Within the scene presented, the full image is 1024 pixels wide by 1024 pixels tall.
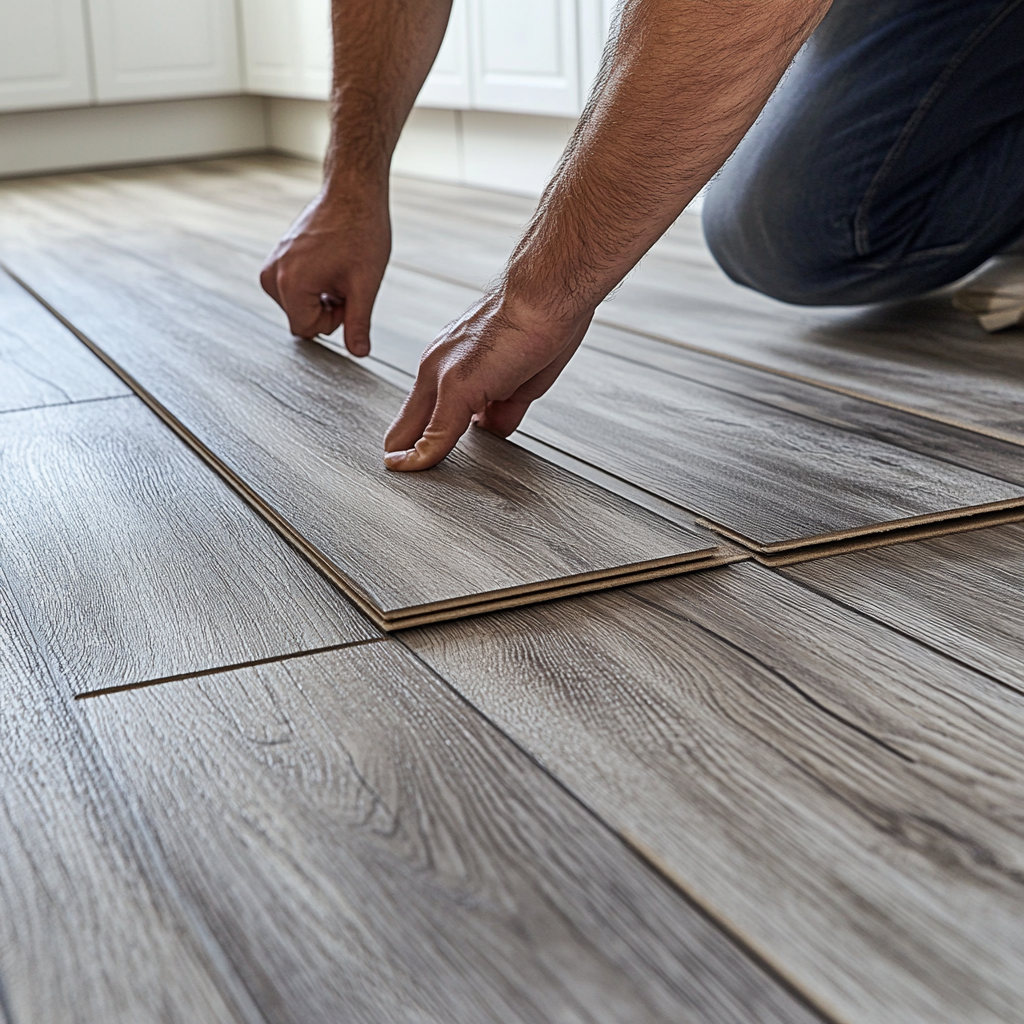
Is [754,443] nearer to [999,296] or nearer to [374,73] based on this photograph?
[999,296]

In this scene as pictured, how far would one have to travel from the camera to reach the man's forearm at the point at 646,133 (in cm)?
83

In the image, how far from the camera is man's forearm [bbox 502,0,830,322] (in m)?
0.83

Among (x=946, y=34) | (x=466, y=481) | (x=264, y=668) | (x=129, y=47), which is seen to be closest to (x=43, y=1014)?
(x=264, y=668)

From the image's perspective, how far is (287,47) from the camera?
405 centimetres

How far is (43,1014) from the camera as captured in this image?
0.44 meters

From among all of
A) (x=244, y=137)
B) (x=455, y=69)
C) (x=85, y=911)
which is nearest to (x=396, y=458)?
(x=85, y=911)

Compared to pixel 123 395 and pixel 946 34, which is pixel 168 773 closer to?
pixel 123 395

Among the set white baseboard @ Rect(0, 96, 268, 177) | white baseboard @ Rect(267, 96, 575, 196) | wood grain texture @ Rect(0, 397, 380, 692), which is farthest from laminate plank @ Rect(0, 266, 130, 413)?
white baseboard @ Rect(0, 96, 268, 177)

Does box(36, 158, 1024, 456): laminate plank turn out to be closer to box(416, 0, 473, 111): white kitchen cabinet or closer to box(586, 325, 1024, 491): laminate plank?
box(586, 325, 1024, 491): laminate plank

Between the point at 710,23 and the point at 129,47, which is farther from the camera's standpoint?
the point at 129,47

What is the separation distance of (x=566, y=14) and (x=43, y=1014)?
260cm

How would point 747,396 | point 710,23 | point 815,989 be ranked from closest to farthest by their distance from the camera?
point 815,989 < point 710,23 < point 747,396

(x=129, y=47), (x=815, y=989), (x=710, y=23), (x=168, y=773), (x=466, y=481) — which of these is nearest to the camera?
(x=815, y=989)

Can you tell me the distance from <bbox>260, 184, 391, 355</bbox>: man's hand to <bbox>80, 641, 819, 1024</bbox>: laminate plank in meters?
0.77
